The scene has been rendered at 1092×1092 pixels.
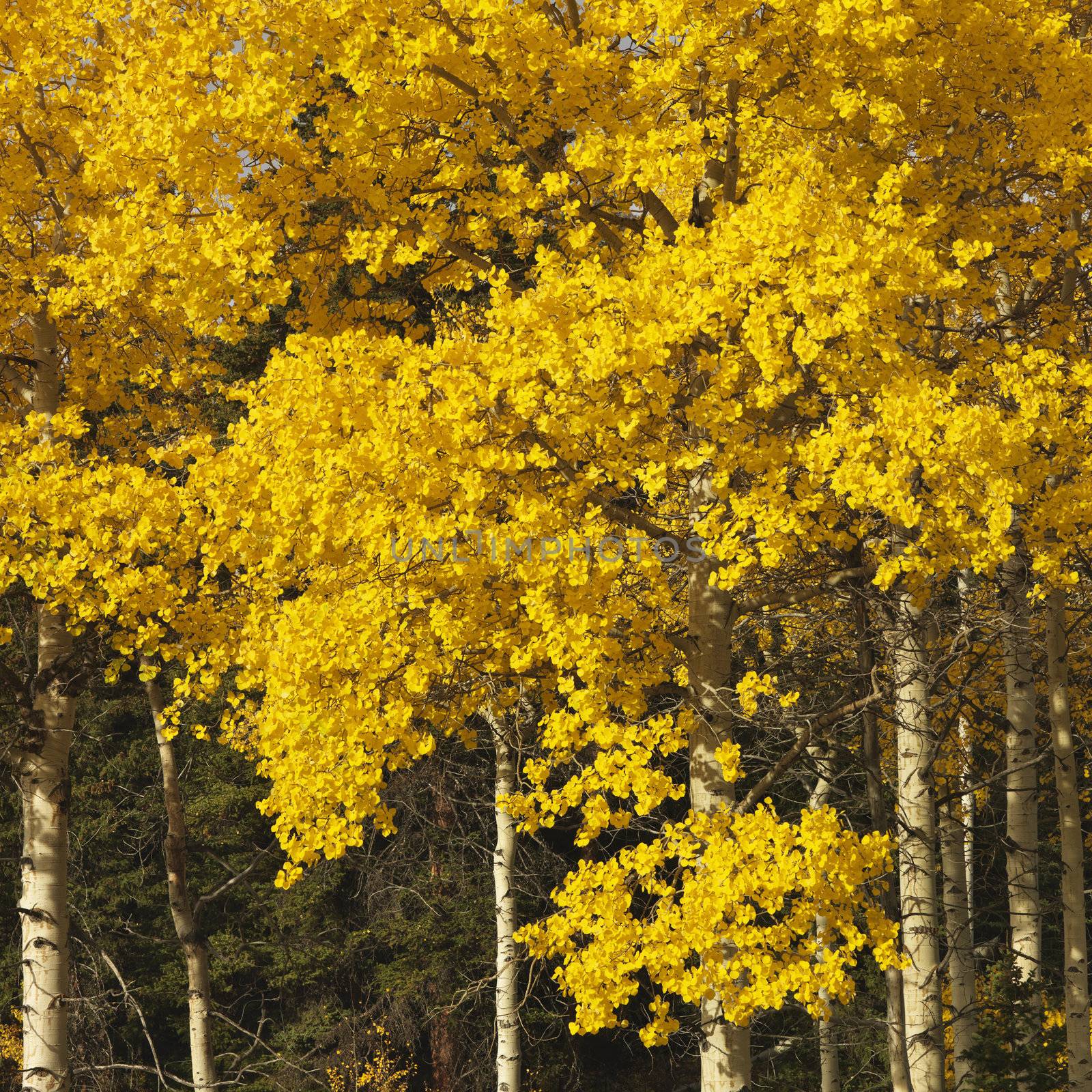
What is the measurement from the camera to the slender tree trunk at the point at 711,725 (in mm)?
6762

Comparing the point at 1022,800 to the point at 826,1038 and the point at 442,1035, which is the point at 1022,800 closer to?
the point at 826,1038

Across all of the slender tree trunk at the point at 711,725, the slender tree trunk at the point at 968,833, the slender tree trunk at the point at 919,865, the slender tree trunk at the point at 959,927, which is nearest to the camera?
the slender tree trunk at the point at 711,725

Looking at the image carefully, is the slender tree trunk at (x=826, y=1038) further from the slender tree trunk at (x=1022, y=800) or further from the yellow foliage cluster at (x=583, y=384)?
the yellow foliage cluster at (x=583, y=384)

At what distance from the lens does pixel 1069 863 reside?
8.31 meters

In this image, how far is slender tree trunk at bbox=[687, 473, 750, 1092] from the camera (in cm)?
676

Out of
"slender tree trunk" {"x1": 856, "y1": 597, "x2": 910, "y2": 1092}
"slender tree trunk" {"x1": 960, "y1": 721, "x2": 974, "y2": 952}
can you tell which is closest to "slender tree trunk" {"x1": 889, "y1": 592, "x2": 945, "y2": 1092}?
"slender tree trunk" {"x1": 856, "y1": 597, "x2": 910, "y2": 1092}

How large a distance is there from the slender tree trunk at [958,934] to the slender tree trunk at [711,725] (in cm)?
223

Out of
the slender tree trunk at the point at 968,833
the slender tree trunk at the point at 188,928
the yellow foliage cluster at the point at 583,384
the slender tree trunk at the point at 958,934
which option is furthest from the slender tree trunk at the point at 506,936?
the slender tree trunk at the point at 968,833

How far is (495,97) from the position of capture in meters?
6.91

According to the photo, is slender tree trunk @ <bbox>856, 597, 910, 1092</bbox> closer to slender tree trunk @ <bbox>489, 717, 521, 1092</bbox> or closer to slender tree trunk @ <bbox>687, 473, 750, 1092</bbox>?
slender tree trunk @ <bbox>687, 473, 750, 1092</bbox>

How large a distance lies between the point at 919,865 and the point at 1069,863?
1.97 metres

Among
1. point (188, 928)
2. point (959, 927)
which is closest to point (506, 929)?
point (188, 928)

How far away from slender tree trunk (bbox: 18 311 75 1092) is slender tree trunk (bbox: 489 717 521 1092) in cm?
330

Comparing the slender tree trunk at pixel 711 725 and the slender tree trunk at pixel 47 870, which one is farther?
the slender tree trunk at pixel 47 870
